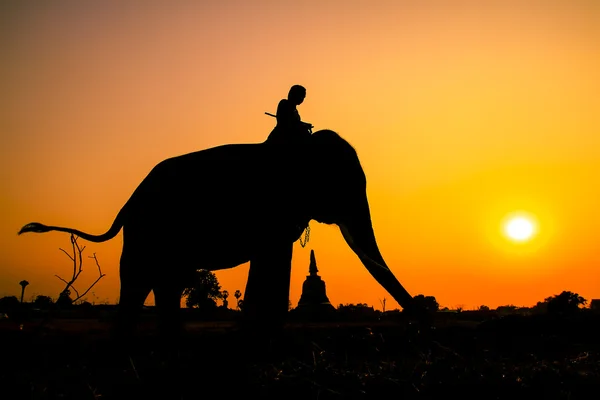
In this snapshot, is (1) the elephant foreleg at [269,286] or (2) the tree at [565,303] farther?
(2) the tree at [565,303]

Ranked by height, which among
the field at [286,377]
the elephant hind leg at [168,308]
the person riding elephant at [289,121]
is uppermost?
the person riding elephant at [289,121]

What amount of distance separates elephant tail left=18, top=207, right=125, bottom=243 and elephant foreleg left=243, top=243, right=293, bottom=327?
2.09 m

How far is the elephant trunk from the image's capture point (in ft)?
28.3

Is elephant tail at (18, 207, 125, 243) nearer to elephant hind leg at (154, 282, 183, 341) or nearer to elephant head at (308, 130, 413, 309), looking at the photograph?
elephant hind leg at (154, 282, 183, 341)

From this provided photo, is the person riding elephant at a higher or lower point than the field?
higher

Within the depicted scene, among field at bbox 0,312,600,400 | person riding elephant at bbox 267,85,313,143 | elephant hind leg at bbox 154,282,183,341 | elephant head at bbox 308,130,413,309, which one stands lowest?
field at bbox 0,312,600,400

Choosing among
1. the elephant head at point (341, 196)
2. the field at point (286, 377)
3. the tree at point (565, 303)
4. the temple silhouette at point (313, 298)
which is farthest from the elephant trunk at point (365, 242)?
the temple silhouette at point (313, 298)

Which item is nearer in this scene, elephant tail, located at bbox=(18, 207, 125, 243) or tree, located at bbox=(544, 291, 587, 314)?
elephant tail, located at bbox=(18, 207, 125, 243)

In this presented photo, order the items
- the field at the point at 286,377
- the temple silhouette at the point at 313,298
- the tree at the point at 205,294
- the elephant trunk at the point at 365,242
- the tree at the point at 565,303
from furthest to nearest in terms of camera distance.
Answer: the tree at the point at 205,294
the temple silhouette at the point at 313,298
the tree at the point at 565,303
the elephant trunk at the point at 365,242
the field at the point at 286,377

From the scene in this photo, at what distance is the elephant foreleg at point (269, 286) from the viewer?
8172 millimetres

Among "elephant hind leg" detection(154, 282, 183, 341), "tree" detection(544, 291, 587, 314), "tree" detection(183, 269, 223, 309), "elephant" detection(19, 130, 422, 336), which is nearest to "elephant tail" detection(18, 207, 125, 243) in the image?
"elephant" detection(19, 130, 422, 336)

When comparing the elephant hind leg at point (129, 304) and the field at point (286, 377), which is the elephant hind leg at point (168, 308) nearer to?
the elephant hind leg at point (129, 304)

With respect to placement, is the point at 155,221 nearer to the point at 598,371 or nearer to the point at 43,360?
the point at 43,360

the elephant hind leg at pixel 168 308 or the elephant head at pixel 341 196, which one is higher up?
the elephant head at pixel 341 196
